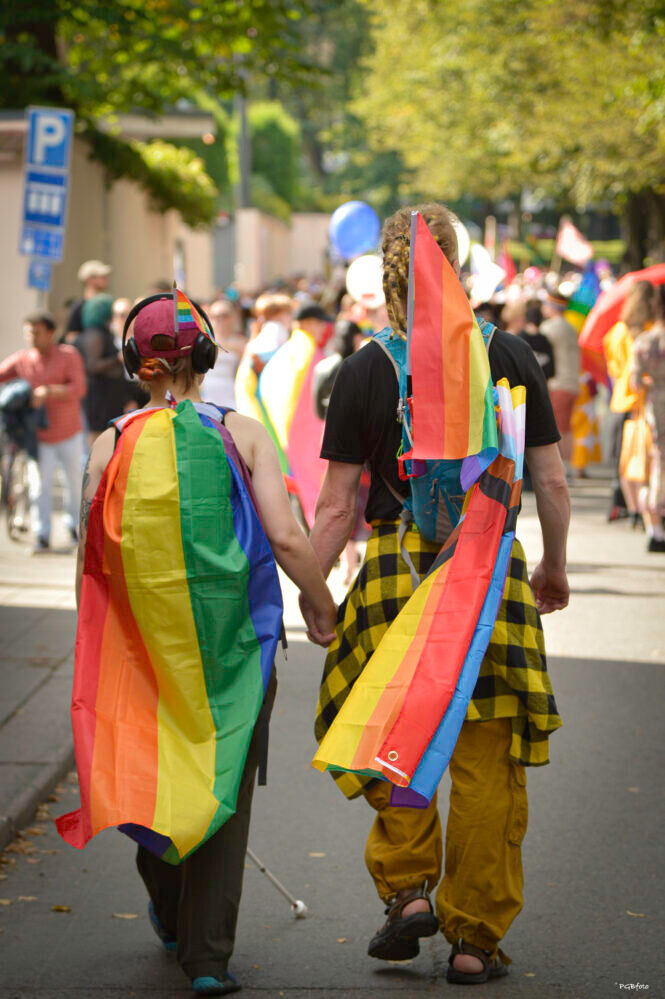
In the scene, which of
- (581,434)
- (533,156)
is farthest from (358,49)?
(581,434)

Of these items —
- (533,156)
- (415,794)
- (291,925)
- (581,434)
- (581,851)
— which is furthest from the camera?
(533,156)

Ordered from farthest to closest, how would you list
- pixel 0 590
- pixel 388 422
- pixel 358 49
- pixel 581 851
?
pixel 358 49 < pixel 0 590 < pixel 581 851 < pixel 388 422

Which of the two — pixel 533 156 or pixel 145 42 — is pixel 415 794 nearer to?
pixel 145 42

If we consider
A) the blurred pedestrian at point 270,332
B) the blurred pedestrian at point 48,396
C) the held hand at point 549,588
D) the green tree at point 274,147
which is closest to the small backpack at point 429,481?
the held hand at point 549,588

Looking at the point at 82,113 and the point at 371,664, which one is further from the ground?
the point at 82,113

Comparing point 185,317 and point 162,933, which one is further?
point 162,933

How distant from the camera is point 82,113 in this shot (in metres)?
20.3

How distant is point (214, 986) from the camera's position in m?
3.88

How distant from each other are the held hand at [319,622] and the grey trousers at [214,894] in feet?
1.21

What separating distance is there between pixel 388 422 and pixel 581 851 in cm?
190

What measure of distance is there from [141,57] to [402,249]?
Answer: 1748 cm

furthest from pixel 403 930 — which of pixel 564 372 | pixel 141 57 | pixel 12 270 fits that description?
pixel 141 57

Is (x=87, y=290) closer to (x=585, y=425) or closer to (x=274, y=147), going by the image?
(x=585, y=425)

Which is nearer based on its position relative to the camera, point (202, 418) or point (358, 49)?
point (202, 418)
